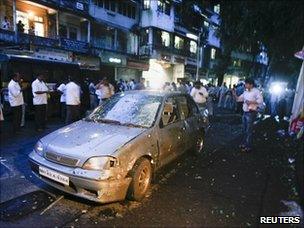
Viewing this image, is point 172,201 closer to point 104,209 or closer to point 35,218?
point 104,209

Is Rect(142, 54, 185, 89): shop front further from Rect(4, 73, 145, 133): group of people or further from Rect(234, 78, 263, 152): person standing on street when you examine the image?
Rect(234, 78, 263, 152): person standing on street

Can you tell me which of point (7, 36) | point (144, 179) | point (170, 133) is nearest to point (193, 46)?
point (7, 36)

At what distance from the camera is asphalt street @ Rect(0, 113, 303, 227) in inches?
165

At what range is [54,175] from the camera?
434cm

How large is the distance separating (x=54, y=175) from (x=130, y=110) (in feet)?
6.26

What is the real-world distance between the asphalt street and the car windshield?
4.05 feet

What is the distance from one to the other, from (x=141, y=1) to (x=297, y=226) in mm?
28732

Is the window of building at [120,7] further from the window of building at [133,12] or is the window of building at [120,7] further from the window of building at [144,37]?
the window of building at [144,37]

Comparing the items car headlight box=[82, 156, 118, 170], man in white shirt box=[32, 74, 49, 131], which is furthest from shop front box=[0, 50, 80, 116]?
car headlight box=[82, 156, 118, 170]

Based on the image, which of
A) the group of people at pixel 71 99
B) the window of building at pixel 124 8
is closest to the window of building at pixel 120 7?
the window of building at pixel 124 8

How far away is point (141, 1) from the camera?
29891mm

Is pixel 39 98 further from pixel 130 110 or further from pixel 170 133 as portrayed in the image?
pixel 170 133

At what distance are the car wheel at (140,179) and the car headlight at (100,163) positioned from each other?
41 cm

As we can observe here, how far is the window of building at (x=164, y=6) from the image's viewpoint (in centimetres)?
3042
